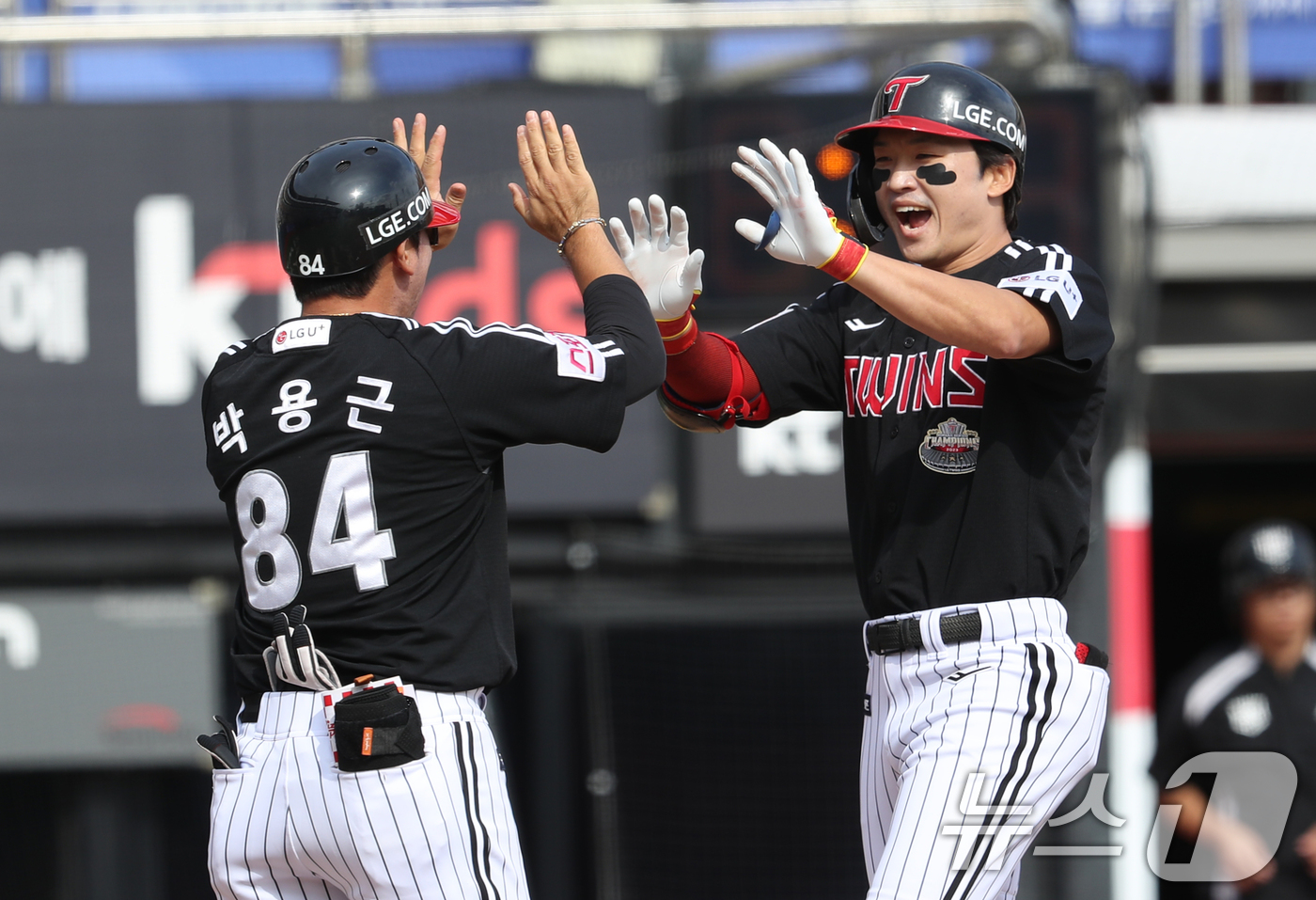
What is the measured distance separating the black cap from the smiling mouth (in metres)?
0.96

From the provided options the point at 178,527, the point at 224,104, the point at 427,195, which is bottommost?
the point at 178,527

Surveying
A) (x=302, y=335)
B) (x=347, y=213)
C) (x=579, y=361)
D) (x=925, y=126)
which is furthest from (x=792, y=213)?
(x=302, y=335)

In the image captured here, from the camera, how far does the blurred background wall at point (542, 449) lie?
662cm

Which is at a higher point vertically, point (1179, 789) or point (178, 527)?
point (178, 527)

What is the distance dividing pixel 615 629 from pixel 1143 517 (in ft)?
7.69

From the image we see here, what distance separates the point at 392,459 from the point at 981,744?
1.18 m

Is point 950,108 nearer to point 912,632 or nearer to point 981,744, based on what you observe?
point 912,632

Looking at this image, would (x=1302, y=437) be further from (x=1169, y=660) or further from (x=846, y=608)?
(x=846, y=608)

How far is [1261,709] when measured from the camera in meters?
5.09

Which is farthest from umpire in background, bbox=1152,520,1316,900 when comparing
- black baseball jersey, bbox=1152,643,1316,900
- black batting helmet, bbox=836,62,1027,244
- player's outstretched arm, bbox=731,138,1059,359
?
player's outstretched arm, bbox=731,138,1059,359

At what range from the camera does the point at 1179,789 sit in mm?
5203

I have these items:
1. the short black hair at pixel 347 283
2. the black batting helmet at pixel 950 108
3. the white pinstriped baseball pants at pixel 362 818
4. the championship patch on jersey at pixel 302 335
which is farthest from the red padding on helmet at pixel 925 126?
the white pinstriped baseball pants at pixel 362 818

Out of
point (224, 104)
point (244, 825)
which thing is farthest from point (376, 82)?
point (244, 825)

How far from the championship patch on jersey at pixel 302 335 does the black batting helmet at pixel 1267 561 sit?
11.5 ft
